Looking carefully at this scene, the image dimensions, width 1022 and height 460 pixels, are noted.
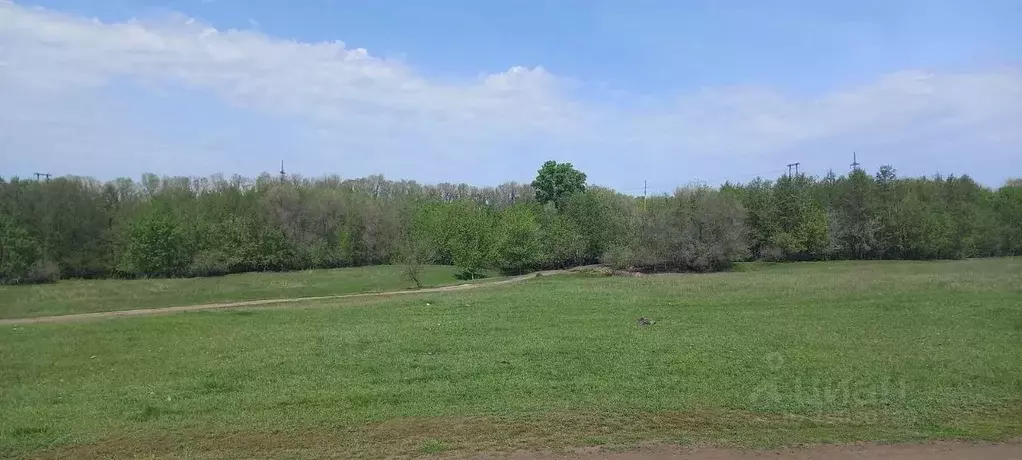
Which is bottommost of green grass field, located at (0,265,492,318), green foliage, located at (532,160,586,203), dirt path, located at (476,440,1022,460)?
green grass field, located at (0,265,492,318)

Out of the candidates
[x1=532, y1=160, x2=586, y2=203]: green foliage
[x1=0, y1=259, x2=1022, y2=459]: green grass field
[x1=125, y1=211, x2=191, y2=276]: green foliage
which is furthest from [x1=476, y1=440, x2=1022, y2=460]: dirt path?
[x1=532, y1=160, x2=586, y2=203]: green foliage

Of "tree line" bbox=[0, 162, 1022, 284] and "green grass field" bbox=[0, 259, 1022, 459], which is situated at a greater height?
"tree line" bbox=[0, 162, 1022, 284]

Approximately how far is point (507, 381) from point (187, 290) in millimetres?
48102

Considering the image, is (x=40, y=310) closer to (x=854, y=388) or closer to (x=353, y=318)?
(x=353, y=318)

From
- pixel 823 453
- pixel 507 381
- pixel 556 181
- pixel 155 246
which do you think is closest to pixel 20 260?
pixel 155 246

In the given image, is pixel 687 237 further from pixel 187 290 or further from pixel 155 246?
pixel 155 246

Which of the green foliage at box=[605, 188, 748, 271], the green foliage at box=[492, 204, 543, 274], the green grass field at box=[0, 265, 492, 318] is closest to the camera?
the green grass field at box=[0, 265, 492, 318]

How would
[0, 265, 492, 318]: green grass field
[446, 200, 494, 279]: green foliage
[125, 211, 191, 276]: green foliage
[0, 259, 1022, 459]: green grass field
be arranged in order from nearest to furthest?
[0, 259, 1022, 459]: green grass field
[0, 265, 492, 318]: green grass field
[446, 200, 494, 279]: green foliage
[125, 211, 191, 276]: green foliage

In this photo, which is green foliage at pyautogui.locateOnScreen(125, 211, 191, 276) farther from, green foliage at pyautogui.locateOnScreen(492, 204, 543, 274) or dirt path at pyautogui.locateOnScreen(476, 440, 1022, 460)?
dirt path at pyautogui.locateOnScreen(476, 440, 1022, 460)

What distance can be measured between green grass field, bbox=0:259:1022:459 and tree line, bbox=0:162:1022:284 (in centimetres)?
4028

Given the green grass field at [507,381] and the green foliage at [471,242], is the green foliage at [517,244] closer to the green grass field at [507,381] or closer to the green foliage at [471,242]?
the green foliage at [471,242]

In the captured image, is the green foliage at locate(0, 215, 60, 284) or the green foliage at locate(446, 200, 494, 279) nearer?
the green foliage at locate(446, 200, 494, 279)

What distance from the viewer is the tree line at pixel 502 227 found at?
63719 millimetres

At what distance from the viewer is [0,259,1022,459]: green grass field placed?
9352 mm
